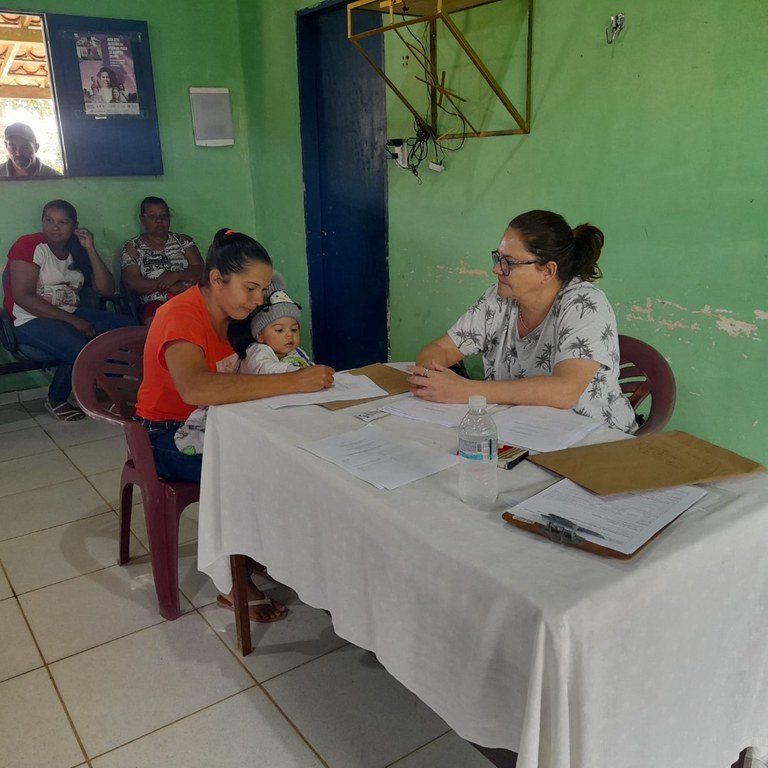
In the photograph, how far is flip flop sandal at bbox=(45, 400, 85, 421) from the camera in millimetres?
3980

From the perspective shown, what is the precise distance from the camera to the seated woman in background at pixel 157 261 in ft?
14.3

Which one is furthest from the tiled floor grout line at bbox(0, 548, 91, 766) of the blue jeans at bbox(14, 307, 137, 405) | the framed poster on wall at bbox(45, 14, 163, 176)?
the framed poster on wall at bbox(45, 14, 163, 176)

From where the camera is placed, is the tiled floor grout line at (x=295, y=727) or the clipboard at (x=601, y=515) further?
the tiled floor grout line at (x=295, y=727)

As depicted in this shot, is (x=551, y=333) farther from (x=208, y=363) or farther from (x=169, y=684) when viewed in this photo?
(x=169, y=684)

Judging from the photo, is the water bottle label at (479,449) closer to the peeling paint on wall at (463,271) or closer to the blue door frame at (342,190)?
the peeling paint on wall at (463,271)

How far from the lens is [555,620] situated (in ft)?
2.90

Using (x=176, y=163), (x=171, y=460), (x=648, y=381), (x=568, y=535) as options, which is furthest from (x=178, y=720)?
(x=176, y=163)

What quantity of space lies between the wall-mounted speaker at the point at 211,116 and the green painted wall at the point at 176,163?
0.05 m

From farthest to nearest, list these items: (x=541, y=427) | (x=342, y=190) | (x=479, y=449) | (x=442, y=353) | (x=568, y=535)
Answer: (x=342, y=190) → (x=442, y=353) → (x=541, y=427) → (x=479, y=449) → (x=568, y=535)

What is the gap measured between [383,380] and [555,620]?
1195 mm

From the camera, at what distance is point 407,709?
5.66 ft

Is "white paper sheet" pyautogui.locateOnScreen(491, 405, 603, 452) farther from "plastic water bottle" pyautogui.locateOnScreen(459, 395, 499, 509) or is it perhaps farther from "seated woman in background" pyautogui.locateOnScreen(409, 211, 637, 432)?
"plastic water bottle" pyautogui.locateOnScreen(459, 395, 499, 509)

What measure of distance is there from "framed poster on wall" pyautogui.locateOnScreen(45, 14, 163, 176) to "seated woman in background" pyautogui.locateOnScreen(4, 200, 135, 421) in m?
0.45

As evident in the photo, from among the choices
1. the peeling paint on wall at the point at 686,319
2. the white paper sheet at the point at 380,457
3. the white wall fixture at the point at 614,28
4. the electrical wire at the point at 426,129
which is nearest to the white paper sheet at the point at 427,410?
the white paper sheet at the point at 380,457
